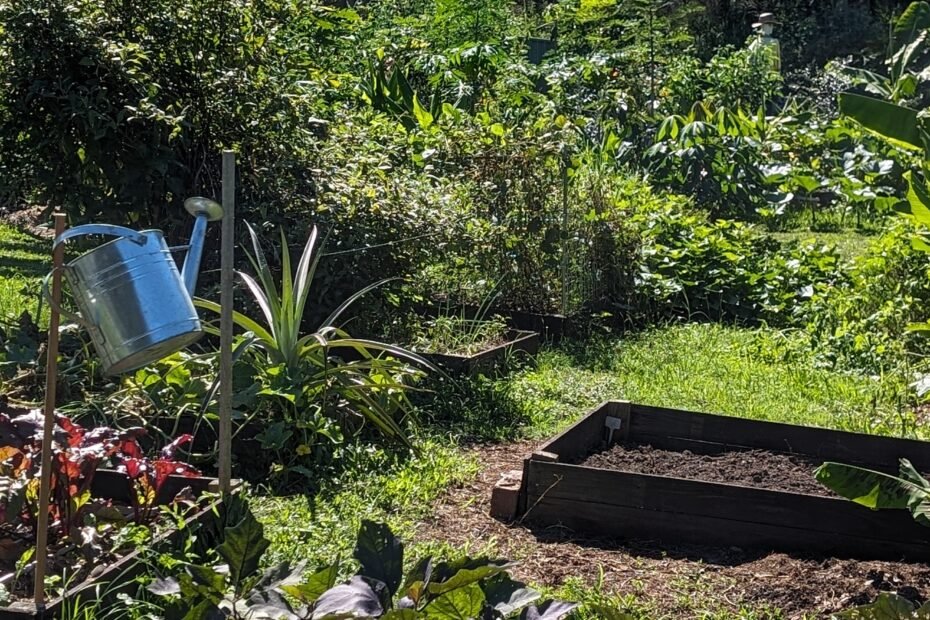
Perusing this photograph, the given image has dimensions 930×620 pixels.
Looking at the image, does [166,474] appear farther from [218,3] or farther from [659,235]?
[659,235]

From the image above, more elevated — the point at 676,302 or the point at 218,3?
the point at 218,3

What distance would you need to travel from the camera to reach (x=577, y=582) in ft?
12.8

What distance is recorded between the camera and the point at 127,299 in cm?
300

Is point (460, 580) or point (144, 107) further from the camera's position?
point (144, 107)

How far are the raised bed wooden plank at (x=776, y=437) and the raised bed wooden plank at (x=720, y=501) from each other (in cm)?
85

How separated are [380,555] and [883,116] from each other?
4661 mm

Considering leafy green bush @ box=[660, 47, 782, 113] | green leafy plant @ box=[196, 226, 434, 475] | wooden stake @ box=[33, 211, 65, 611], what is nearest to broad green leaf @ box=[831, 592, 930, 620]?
wooden stake @ box=[33, 211, 65, 611]

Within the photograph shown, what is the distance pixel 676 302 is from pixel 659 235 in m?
0.78

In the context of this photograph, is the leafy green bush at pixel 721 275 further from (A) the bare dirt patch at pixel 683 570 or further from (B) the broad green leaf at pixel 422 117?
(A) the bare dirt patch at pixel 683 570

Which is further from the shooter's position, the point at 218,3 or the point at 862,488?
the point at 218,3

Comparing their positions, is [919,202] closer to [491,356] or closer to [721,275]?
[491,356]

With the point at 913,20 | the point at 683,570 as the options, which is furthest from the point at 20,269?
the point at 913,20

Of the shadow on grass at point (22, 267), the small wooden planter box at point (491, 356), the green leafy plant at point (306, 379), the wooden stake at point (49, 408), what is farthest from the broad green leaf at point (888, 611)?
the shadow on grass at point (22, 267)

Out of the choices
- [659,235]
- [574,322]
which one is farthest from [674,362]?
[659,235]
